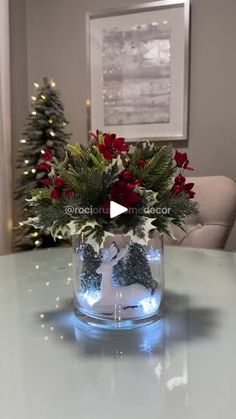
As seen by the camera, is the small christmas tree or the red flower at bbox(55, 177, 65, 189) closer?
the red flower at bbox(55, 177, 65, 189)

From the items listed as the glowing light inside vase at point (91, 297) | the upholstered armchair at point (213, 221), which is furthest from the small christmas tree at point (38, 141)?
the glowing light inside vase at point (91, 297)

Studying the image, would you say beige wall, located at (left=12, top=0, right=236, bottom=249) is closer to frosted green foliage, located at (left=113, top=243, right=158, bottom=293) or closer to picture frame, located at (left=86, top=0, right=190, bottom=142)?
picture frame, located at (left=86, top=0, right=190, bottom=142)

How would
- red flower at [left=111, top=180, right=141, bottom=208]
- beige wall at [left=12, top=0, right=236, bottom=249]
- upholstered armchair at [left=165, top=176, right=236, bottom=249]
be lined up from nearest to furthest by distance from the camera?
red flower at [left=111, top=180, right=141, bottom=208]
upholstered armchair at [left=165, top=176, right=236, bottom=249]
beige wall at [left=12, top=0, right=236, bottom=249]

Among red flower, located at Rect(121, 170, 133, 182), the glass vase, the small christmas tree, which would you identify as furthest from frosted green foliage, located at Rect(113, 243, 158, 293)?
the small christmas tree

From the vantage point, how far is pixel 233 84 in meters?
2.38

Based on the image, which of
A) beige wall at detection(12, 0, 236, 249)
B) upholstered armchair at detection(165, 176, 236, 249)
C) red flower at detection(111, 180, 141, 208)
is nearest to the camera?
red flower at detection(111, 180, 141, 208)

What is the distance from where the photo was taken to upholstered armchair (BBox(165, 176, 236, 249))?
5.48 feet

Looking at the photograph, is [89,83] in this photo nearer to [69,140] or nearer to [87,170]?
[69,140]

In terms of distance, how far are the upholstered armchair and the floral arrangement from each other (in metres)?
0.95

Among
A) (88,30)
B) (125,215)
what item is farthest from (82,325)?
(88,30)

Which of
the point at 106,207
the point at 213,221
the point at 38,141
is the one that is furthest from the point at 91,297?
the point at 38,141

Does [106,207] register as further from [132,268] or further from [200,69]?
[200,69]

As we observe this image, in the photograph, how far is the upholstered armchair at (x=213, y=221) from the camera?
1.67 meters

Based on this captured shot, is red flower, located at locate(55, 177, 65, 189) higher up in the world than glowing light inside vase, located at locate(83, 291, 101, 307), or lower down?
higher up
